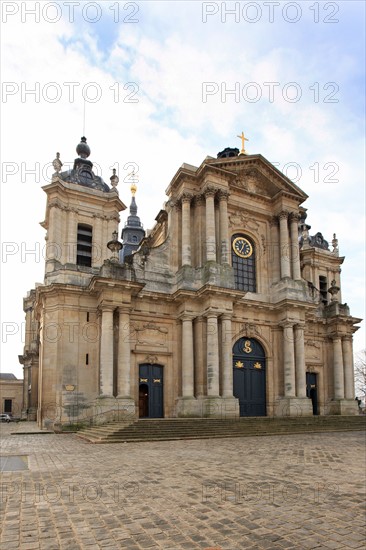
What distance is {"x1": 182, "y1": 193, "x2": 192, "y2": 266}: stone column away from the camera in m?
24.8

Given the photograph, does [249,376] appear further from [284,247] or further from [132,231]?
[132,231]

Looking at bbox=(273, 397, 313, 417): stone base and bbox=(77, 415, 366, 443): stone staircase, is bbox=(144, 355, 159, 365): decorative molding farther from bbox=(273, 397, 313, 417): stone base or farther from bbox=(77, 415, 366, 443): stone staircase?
bbox=(273, 397, 313, 417): stone base

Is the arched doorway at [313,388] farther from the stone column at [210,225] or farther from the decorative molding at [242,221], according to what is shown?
the stone column at [210,225]

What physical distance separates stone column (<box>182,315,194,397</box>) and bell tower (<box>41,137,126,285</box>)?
5.86 m

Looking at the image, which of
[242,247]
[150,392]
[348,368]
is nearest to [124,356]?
[150,392]

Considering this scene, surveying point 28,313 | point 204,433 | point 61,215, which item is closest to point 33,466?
point 204,433

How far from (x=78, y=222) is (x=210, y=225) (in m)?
7.47

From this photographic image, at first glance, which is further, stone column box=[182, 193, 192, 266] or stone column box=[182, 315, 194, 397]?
stone column box=[182, 193, 192, 266]

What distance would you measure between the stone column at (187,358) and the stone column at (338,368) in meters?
11.4

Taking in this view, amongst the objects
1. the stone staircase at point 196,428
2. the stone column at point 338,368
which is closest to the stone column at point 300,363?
the stone staircase at point 196,428

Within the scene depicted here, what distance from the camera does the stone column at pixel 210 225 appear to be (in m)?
24.5

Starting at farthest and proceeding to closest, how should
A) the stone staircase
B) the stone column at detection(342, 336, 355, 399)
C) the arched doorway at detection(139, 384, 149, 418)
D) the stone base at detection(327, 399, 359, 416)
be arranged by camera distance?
the stone column at detection(342, 336, 355, 399) → the stone base at detection(327, 399, 359, 416) → the arched doorway at detection(139, 384, 149, 418) → the stone staircase

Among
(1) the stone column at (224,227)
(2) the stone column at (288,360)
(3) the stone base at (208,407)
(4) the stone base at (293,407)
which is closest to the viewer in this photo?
(3) the stone base at (208,407)

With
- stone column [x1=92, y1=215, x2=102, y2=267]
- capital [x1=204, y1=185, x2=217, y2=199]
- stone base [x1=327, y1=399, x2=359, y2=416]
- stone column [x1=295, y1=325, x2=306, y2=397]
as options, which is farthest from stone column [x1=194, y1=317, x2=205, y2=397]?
stone base [x1=327, y1=399, x2=359, y2=416]
